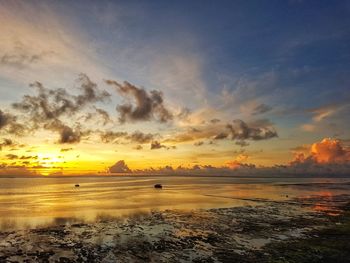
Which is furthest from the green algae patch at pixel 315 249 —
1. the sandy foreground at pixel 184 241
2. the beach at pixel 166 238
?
the beach at pixel 166 238

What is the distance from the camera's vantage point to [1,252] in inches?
1227

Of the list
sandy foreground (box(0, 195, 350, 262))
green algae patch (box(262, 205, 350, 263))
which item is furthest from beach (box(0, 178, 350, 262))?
green algae patch (box(262, 205, 350, 263))

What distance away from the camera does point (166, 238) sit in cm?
3872

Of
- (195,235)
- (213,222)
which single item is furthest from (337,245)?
(213,222)

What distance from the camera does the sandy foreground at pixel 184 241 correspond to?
98.8 feet

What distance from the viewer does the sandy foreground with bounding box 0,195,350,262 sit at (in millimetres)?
30125

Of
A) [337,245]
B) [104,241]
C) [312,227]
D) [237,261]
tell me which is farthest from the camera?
[312,227]

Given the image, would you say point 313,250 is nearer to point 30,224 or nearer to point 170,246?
point 170,246

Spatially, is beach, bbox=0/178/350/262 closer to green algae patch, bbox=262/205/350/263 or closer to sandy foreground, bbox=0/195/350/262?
sandy foreground, bbox=0/195/350/262

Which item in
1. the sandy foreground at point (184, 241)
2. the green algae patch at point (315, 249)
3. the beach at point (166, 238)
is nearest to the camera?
the green algae patch at point (315, 249)

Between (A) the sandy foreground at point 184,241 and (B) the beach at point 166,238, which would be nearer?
(A) the sandy foreground at point 184,241

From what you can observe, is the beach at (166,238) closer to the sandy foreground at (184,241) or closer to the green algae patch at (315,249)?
the sandy foreground at (184,241)

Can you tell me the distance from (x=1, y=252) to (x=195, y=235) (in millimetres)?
21445

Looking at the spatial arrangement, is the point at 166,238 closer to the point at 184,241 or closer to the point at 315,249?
the point at 184,241
